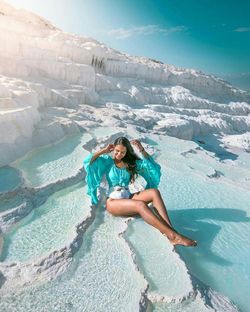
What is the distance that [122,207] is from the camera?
4504 millimetres

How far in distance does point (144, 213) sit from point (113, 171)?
79 cm

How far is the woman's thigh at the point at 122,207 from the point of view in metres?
4.34

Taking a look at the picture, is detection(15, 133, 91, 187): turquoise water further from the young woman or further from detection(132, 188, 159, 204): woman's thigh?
detection(132, 188, 159, 204): woman's thigh

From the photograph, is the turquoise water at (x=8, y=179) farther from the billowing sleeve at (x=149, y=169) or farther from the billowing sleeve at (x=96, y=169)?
the billowing sleeve at (x=149, y=169)

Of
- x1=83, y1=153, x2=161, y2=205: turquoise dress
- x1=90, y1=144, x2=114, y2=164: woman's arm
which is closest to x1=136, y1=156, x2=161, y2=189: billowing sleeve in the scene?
x1=83, y1=153, x2=161, y2=205: turquoise dress

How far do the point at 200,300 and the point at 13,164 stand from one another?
14.6 feet

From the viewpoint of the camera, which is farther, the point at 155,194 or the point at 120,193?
the point at 120,193

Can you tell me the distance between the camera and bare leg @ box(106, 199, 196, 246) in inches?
157

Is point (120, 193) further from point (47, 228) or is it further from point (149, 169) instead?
Result: point (47, 228)

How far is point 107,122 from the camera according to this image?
37.8 ft

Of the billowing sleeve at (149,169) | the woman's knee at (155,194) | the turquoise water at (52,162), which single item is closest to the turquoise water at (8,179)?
the turquoise water at (52,162)

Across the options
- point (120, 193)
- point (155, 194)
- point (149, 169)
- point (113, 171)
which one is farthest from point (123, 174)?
point (155, 194)

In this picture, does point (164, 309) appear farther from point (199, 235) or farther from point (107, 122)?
point (107, 122)

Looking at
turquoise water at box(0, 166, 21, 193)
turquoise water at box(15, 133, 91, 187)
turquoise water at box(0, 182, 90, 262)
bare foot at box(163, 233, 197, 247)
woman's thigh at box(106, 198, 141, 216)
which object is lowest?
turquoise water at box(15, 133, 91, 187)
